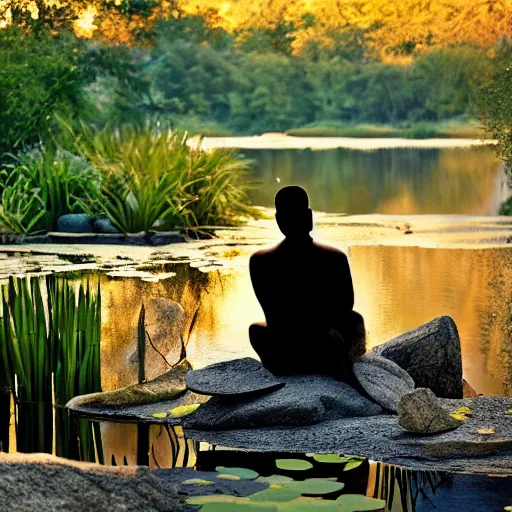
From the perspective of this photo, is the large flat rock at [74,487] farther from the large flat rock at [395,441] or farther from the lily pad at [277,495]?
the large flat rock at [395,441]

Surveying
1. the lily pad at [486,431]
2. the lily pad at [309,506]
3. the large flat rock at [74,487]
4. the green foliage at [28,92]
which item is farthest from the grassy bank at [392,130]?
the large flat rock at [74,487]

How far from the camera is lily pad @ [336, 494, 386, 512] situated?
3.58 meters

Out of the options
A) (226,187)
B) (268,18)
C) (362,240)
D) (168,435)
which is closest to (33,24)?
(226,187)

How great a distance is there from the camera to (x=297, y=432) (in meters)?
4.50

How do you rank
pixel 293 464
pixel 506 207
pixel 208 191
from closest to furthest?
pixel 293 464, pixel 208 191, pixel 506 207

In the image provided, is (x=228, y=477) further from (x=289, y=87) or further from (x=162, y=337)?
(x=289, y=87)

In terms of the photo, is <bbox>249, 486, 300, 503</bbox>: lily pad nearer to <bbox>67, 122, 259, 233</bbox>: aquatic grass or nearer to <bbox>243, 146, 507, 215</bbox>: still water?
<bbox>67, 122, 259, 233</bbox>: aquatic grass

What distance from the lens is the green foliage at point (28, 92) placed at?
1427 cm

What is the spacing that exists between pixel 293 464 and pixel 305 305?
1.03 m

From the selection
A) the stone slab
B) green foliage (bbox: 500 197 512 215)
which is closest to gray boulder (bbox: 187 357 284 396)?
the stone slab

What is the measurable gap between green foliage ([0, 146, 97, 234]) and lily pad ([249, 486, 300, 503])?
791cm

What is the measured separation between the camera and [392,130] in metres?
35.3

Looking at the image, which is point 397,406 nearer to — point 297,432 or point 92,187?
point 297,432

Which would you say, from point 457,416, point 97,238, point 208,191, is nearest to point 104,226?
point 97,238
